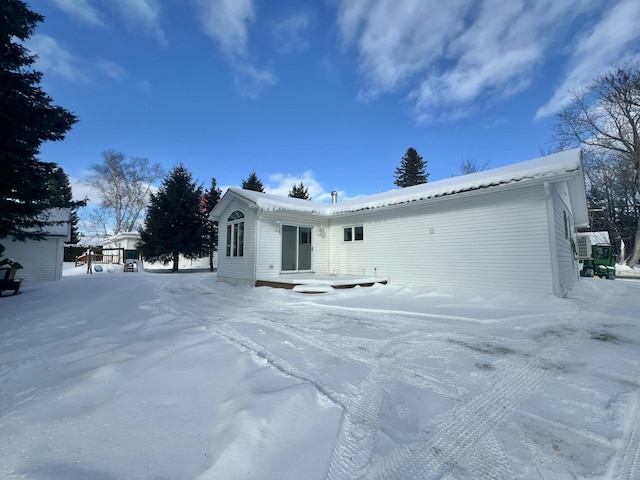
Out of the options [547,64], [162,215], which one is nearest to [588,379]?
[547,64]

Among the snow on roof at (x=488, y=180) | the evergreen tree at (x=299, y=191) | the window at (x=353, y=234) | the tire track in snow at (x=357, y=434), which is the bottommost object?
the tire track in snow at (x=357, y=434)

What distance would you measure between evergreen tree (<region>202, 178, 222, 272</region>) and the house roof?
848 cm

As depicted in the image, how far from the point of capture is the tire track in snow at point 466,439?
56.1 inches

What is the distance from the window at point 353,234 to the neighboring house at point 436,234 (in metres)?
0.04

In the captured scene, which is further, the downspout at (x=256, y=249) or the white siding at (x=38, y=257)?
the white siding at (x=38, y=257)

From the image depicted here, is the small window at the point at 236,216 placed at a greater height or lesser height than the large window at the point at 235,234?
greater

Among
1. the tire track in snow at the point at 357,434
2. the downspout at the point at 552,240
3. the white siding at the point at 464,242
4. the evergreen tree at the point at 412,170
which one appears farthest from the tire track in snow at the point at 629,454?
the evergreen tree at the point at 412,170

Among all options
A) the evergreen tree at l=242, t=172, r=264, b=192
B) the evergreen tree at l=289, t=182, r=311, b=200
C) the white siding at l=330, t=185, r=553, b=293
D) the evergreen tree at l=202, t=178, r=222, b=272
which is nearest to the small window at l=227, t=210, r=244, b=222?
the white siding at l=330, t=185, r=553, b=293

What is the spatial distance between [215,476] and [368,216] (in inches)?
368

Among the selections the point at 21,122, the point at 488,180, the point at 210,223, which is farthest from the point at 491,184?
the point at 210,223

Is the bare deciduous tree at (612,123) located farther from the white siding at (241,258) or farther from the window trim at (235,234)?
the window trim at (235,234)

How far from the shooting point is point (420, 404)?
2090 millimetres

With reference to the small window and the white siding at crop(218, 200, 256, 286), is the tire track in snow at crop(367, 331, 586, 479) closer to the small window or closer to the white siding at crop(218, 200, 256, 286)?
the white siding at crop(218, 200, 256, 286)

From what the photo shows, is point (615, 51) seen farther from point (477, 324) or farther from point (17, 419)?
point (17, 419)
